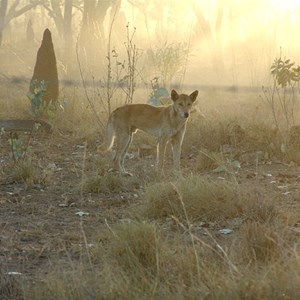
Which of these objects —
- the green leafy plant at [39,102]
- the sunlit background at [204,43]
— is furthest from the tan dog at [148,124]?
the sunlit background at [204,43]

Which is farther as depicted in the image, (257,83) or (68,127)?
(257,83)

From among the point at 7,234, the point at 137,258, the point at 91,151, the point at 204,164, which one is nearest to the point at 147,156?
the point at 91,151

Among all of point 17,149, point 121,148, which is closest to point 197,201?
point 17,149

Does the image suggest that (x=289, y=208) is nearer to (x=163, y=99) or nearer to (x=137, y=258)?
(x=137, y=258)

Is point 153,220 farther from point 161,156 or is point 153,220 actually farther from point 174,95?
point 174,95

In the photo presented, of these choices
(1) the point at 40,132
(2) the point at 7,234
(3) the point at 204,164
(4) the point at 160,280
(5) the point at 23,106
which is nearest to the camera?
(4) the point at 160,280

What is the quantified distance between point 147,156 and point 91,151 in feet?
3.27

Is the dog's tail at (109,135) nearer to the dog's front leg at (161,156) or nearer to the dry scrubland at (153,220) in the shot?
the dry scrubland at (153,220)

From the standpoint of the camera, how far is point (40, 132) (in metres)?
13.8

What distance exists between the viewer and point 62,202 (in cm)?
873

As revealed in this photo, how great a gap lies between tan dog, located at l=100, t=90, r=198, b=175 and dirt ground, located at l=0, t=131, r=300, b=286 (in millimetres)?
390

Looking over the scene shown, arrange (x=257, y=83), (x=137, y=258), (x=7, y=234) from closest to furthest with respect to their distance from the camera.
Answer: (x=137, y=258), (x=7, y=234), (x=257, y=83)

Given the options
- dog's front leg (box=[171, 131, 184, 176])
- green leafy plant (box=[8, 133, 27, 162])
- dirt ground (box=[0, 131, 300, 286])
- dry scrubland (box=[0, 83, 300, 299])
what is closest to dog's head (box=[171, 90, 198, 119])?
dog's front leg (box=[171, 131, 184, 176])

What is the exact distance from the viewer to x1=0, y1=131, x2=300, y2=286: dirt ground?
254 inches
